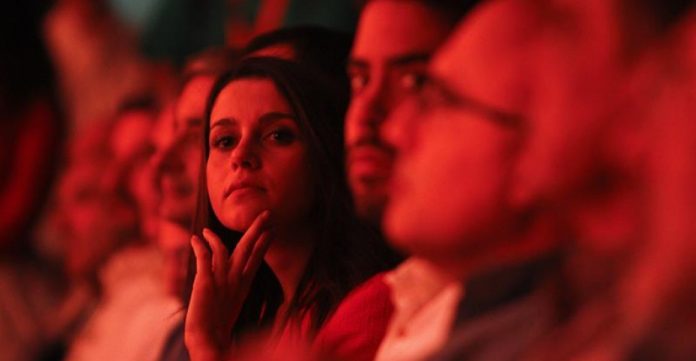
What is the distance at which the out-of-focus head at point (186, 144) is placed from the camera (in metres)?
2.20

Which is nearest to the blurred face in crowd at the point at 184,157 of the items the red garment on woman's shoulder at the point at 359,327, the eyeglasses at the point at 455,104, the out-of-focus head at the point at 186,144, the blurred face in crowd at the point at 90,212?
the out-of-focus head at the point at 186,144

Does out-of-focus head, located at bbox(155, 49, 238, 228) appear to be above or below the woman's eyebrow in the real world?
below

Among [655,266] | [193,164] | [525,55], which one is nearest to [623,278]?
[655,266]

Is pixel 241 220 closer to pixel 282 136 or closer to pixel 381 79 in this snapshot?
pixel 282 136

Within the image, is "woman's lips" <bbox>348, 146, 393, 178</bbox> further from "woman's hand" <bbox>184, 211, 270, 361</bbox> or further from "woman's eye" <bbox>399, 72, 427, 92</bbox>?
"woman's hand" <bbox>184, 211, 270, 361</bbox>

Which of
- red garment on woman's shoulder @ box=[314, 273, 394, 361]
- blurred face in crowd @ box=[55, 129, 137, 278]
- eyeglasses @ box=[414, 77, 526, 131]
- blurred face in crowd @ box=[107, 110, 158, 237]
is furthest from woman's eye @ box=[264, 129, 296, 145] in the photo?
blurred face in crowd @ box=[55, 129, 137, 278]

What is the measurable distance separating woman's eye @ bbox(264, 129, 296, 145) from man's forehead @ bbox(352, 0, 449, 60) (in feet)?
0.58

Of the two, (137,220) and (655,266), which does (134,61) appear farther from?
(655,266)

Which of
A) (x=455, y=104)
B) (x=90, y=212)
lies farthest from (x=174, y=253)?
(x=455, y=104)

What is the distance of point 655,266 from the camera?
1221 mm

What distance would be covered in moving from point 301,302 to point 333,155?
19 cm

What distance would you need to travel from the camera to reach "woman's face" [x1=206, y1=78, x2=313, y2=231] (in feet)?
6.00

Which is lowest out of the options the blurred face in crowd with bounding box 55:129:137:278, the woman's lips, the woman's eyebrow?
the blurred face in crowd with bounding box 55:129:137:278

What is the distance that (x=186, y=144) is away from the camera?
2240 millimetres
